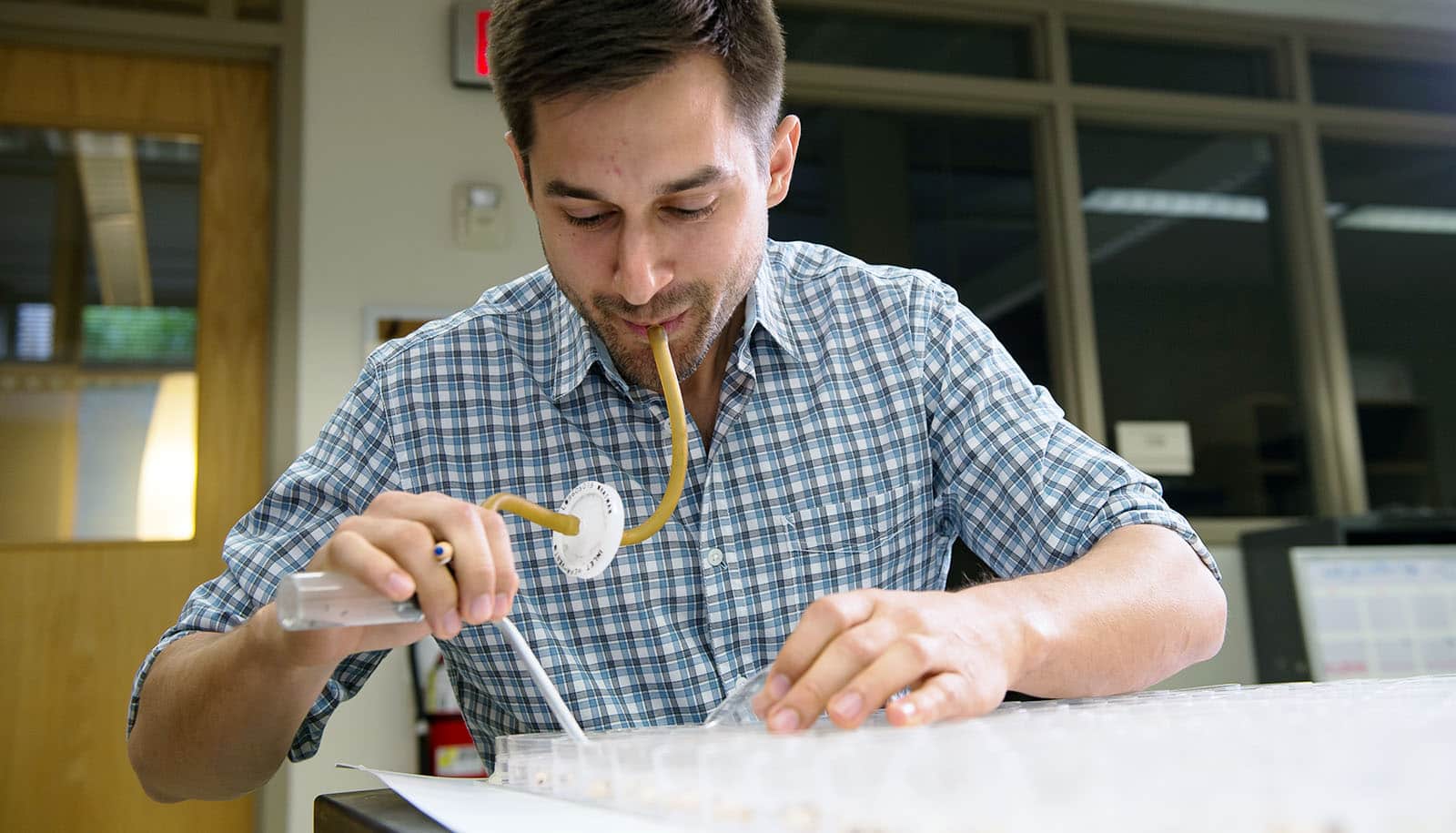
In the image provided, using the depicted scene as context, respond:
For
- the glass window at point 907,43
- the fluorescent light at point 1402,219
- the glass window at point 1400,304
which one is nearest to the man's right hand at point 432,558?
the glass window at point 907,43

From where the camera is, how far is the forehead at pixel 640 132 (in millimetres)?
938

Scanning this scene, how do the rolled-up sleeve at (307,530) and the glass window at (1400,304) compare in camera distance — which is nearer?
the rolled-up sleeve at (307,530)

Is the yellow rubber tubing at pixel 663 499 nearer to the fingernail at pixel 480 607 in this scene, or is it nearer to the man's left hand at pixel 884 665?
the fingernail at pixel 480 607

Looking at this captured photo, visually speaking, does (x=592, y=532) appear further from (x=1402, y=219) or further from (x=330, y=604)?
(x=1402, y=219)

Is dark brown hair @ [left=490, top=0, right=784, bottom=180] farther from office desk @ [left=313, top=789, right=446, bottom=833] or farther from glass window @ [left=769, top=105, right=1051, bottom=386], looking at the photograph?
glass window @ [left=769, top=105, right=1051, bottom=386]

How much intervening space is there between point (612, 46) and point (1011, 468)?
0.54m

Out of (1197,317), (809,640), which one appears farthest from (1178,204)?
(809,640)

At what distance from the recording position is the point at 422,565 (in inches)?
27.1

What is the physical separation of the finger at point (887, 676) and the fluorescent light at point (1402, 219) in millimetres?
3559

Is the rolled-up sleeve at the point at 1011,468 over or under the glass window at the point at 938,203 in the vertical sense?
under

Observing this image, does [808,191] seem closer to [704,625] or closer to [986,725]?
[704,625]

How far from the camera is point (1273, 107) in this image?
359cm

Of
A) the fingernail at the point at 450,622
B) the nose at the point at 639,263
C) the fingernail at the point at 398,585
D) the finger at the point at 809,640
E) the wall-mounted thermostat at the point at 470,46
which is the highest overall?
the wall-mounted thermostat at the point at 470,46

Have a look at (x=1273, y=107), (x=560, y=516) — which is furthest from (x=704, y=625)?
(x=1273, y=107)
